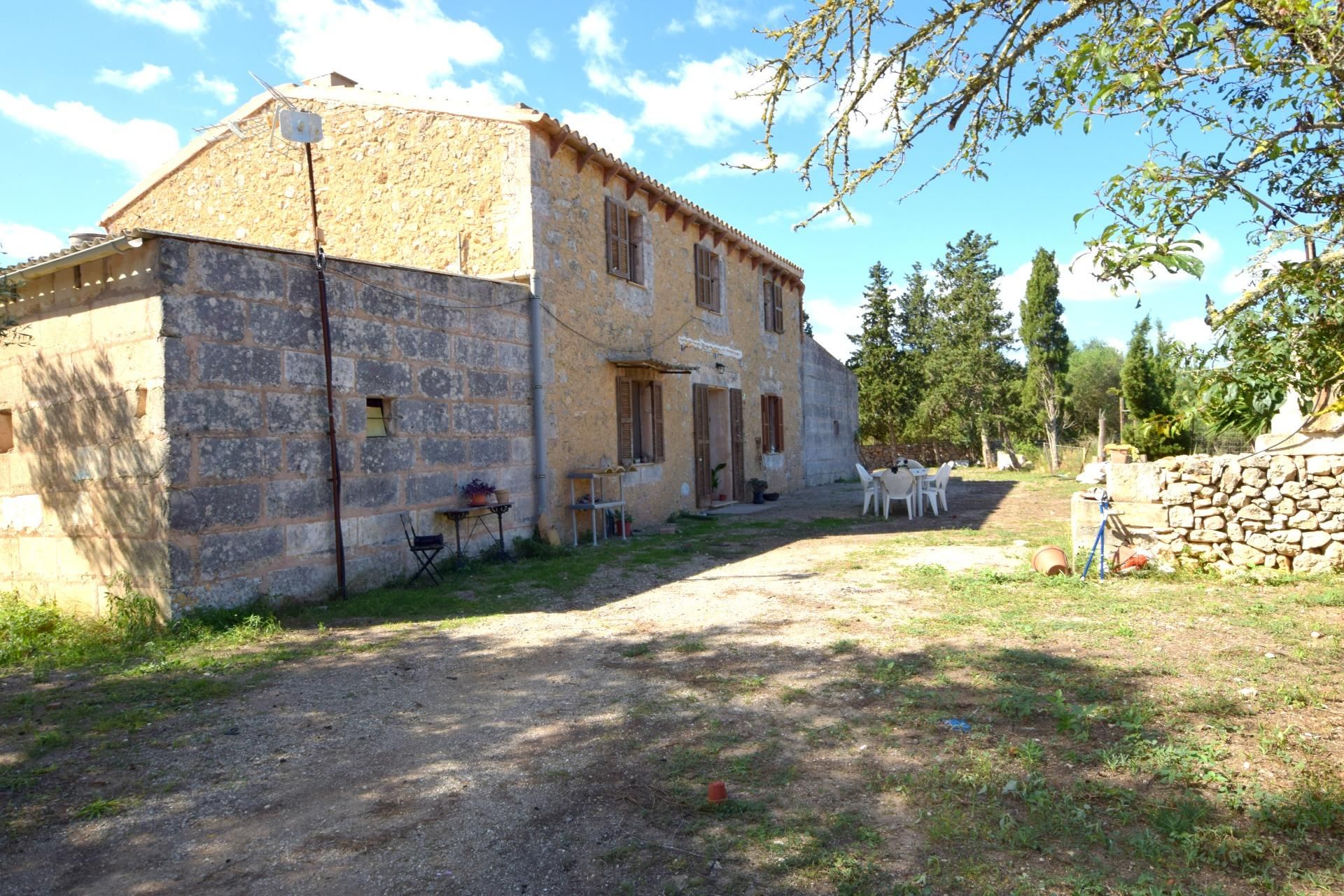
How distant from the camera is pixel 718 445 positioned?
14.4 m

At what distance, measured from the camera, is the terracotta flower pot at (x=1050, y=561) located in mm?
6969

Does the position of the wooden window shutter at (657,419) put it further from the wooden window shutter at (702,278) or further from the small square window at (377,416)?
the small square window at (377,416)

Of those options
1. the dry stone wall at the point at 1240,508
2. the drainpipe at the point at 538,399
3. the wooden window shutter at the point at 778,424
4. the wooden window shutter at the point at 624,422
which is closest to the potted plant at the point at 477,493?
the drainpipe at the point at 538,399

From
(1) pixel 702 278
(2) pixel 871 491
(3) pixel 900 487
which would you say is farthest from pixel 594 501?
(1) pixel 702 278

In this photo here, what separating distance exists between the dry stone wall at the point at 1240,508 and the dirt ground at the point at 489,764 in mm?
2437

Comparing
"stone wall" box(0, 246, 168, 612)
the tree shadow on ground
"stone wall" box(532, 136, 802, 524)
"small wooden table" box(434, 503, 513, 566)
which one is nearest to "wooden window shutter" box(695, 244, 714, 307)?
"stone wall" box(532, 136, 802, 524)

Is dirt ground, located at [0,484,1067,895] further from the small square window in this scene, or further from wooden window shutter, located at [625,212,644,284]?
wooden window shutter, located at [625,212,644,284]

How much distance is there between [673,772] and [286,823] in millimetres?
1400

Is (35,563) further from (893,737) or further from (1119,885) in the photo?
(1119,885)

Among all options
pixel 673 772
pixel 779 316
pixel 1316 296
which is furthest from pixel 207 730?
pixel 779 316

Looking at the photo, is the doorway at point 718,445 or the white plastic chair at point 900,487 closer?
the white plastic chair at point 900,487

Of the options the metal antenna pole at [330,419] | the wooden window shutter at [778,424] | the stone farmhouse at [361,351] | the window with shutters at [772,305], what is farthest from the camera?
the wooden window shutter at [778,424]

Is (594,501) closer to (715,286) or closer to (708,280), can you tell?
(708,280)

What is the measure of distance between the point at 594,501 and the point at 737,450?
5583 millimetres
